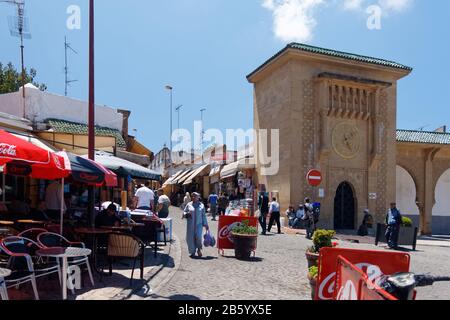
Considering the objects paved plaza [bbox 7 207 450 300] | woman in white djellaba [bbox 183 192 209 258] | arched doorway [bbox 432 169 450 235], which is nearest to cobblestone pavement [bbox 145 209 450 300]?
paved plaza [bbox 7 207 450 300]

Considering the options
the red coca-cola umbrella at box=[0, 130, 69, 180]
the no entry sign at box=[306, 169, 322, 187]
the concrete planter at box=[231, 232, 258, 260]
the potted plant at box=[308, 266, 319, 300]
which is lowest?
the concrete planter at box=[231, 232, 258, 260]

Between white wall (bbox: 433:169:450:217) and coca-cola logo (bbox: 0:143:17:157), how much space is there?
87.4ft

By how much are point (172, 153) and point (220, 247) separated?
140 feet

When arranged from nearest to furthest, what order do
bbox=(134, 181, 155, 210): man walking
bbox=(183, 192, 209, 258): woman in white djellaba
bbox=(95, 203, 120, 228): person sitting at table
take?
bbox=(95, 203, 120, 228): person sitting at table
bbox=(183, 192, 209, 258): woman in white djellaba
bbox=(134, 181, 155, 210): man walking

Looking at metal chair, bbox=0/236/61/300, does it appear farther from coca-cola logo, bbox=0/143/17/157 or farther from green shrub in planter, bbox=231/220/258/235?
green shrub in planter, bbox=231/220/258/235

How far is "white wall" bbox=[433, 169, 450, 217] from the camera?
2791 cm

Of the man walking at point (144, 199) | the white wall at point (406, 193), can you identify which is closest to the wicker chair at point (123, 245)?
the man walking at point (144, 199)

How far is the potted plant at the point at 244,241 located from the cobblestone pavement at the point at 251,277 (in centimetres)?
24

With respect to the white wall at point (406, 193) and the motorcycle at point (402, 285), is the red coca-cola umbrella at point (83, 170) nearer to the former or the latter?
the motorcycle at point (402, 285)

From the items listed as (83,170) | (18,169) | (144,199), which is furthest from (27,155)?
(144,199)

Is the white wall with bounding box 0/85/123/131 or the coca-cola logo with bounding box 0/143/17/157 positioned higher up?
the white wall with bounding box 0/85/123/131

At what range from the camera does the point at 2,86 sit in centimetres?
3325

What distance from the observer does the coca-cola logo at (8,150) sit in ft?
21.5
